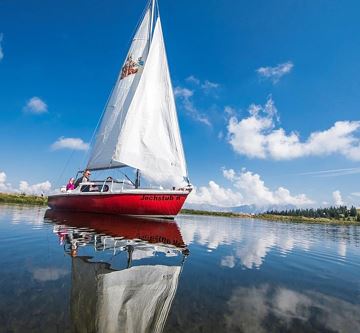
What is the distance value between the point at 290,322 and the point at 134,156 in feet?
80.6

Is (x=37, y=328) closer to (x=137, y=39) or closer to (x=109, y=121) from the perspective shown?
(x=109, y=121)

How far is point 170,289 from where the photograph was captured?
21.8 ft

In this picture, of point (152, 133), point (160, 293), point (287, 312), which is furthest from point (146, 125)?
point (287, 312)

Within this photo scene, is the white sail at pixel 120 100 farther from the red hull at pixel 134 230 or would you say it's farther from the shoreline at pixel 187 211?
the shoreline at pixel 187 211

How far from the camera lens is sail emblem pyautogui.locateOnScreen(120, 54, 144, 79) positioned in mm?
34616

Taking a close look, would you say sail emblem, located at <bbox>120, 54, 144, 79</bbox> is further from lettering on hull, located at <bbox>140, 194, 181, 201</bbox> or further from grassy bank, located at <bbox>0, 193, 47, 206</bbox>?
grassy bank, located at <bbox>0, 193, 47, 206</bbox>

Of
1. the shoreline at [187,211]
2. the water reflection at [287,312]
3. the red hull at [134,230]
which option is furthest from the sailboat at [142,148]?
the shoreline at [187,211]

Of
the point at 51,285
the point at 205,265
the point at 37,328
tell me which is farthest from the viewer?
the point at 205,265

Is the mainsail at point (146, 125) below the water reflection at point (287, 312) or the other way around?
the other way around

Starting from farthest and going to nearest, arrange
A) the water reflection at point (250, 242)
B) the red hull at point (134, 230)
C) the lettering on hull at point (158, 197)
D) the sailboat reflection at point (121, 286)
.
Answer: the lettering on hull at point (158, 197), the red hull at point (134, 230), the water reflection at point (250, 242), the sailboat reflection at point (121, 286)

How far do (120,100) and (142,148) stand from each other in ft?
28.4

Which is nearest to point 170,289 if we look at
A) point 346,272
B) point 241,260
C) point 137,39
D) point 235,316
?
point 235,316

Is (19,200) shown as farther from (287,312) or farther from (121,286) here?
(287,312)

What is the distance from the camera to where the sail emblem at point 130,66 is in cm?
3462
